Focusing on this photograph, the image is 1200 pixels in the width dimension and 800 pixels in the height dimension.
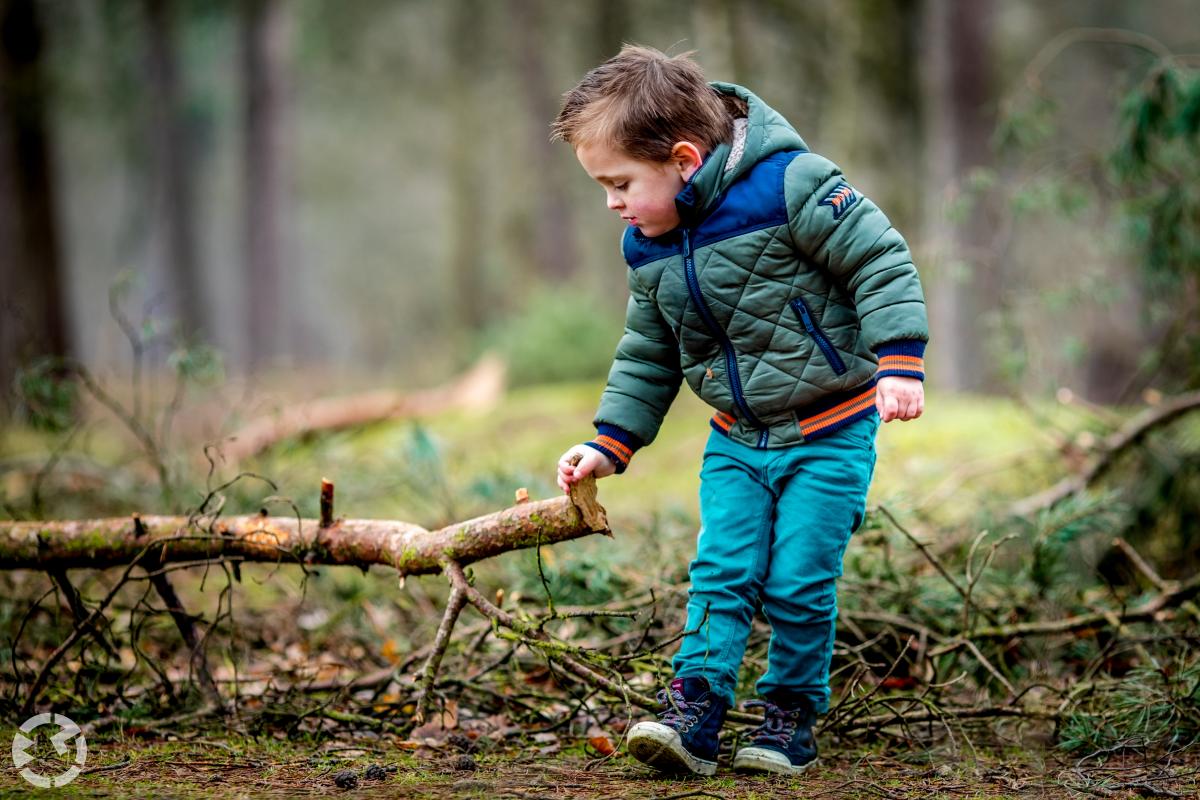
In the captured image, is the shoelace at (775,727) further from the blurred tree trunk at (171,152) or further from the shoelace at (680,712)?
the blurred tree trunk at (171,152)

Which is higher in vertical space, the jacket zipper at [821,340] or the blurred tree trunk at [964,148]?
the blurred tree trunk at [964,148]

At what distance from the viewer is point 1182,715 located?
9.90 ft

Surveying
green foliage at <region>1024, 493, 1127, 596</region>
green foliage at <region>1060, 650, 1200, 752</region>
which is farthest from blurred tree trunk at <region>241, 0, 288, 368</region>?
green foliage at <region>1060, 650, 1200, 752</region>

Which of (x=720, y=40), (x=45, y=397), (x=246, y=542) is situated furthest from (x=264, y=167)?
(x=246, y=542)

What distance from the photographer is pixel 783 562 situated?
297cm

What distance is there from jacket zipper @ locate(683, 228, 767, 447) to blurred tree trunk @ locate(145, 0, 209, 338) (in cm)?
2078

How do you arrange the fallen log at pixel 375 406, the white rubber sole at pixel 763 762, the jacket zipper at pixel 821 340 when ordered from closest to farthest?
the white rubber sole at pixel 763 762 < the jacket zipper at pixel 821 340 < the fallen log at pixel 375 406

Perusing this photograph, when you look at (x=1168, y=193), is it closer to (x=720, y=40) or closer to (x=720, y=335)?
(x=720, y=335)

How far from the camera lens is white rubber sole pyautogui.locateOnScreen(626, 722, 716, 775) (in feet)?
8.95

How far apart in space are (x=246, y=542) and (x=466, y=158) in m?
20.9

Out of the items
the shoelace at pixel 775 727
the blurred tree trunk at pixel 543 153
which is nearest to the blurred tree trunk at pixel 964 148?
the shoelace at pixel 775 727

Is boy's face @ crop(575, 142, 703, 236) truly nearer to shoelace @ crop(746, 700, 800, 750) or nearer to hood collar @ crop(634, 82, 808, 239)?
hood collar @ crop(634, 82, 808, 239)

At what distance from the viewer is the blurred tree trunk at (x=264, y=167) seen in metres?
20.5

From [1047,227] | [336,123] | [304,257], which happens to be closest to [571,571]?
[1047,227]
